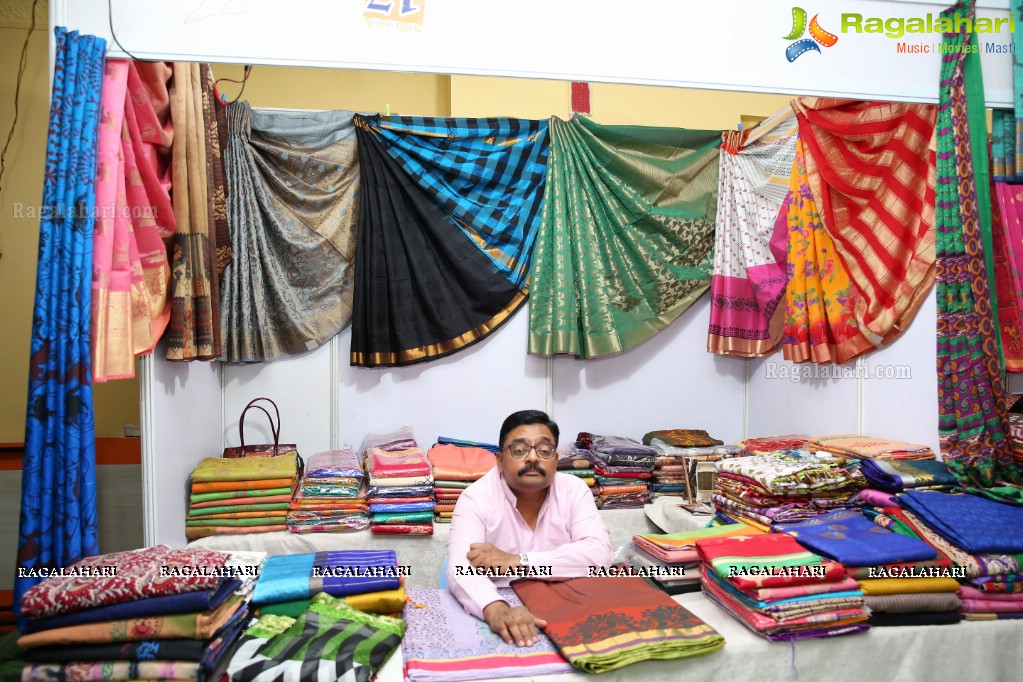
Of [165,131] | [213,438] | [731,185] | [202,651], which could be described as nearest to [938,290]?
[731,185]

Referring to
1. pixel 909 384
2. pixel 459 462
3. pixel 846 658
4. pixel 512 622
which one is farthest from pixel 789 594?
pixel 459 462

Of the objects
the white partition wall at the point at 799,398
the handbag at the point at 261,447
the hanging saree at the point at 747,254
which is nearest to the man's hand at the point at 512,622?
the handbag at the point at 261,447

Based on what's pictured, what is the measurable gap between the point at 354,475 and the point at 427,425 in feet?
2.51

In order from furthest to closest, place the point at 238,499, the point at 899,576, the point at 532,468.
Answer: the point at 238,499, the point at 532,468, the point at 899,576

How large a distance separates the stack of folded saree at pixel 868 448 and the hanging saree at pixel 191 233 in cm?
274

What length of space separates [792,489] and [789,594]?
3.01 ft

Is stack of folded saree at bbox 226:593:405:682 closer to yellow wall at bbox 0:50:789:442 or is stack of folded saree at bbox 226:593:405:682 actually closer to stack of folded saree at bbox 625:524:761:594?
stack of folded saree at bbox 625:524:761:594

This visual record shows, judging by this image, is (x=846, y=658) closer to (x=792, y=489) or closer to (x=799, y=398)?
(x=792, y=489)

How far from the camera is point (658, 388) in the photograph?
4266mm

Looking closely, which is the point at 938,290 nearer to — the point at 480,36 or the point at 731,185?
the point at 731,185

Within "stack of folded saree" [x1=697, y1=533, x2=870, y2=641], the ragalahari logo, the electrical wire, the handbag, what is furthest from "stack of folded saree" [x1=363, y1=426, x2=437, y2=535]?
the electrical wire

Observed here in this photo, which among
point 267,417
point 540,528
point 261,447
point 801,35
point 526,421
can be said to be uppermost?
point 801,35

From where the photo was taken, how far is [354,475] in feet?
10.9

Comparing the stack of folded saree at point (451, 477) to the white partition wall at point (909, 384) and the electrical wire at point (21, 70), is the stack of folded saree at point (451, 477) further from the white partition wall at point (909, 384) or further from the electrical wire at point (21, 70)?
the electrical wire at point (21, 70)
